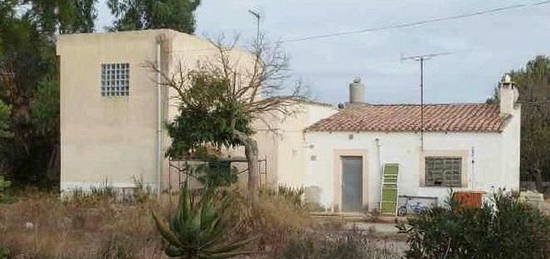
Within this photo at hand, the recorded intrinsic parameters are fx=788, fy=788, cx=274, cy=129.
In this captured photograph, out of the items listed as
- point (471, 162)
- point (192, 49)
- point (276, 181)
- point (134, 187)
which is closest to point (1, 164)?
point (134, 187)

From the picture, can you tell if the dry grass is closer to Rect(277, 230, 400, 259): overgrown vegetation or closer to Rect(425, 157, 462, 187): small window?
Rect(277, 230, 400, 259): overgrown vegetation

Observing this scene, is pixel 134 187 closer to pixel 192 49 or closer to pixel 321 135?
pixel 192 49

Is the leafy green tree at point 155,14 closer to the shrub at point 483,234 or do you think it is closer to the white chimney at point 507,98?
the white chimney at point 507,98

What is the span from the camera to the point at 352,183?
31.1 m

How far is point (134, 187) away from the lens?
29.4 metres

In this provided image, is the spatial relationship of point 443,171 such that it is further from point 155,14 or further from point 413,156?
point 155,14

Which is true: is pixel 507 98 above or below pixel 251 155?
above

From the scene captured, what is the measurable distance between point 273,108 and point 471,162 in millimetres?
7600

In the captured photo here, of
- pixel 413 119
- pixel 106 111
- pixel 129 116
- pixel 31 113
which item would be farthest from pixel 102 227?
pixel 31 113

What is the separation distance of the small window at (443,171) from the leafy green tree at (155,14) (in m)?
14.7

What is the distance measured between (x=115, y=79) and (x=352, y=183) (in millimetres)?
10111

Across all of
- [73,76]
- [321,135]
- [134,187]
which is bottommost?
[134,187]

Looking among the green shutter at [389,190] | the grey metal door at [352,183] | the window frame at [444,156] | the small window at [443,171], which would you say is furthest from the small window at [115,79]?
the small window at [443,171]

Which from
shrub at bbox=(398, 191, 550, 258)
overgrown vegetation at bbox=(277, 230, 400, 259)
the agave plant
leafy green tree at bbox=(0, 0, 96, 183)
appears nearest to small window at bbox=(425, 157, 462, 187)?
leafy green tree at bbox=(0, 0, 96, 183)
